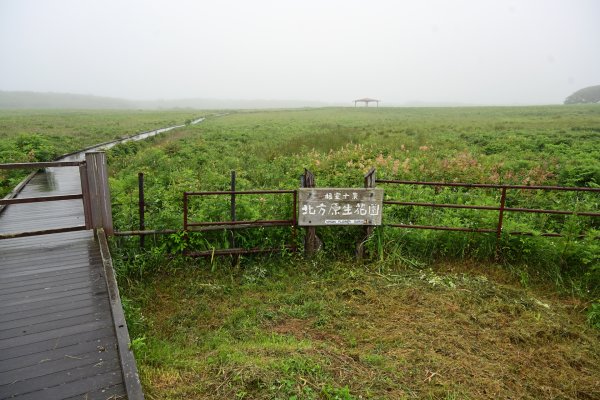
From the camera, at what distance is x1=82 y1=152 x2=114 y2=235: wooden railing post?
6039mm

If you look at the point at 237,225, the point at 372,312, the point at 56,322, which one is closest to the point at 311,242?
the point at 237,225

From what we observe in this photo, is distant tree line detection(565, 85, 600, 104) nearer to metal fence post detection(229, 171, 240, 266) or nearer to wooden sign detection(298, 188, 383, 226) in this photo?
wooden sign detection(298, 188, 383, 226)

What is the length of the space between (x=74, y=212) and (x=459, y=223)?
811 centimetres

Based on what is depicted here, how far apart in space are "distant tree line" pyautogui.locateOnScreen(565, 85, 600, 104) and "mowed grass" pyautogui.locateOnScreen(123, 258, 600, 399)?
19209cm

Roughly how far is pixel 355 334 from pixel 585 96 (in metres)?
205

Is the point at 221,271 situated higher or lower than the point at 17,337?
lower

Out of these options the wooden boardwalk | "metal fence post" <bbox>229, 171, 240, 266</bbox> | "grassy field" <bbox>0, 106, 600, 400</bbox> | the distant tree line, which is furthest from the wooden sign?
the distant tree line

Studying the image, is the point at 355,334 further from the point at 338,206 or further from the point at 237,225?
the point at 237,225

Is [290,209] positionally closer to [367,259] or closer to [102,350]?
[367,259]

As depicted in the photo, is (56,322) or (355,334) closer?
(56,322)

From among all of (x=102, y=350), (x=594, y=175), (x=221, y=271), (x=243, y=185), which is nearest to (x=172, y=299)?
(x=221, y=271)

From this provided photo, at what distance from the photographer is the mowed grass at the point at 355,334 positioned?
12.4 feet

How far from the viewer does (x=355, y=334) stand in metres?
4.90

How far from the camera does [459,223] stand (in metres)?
7.27
